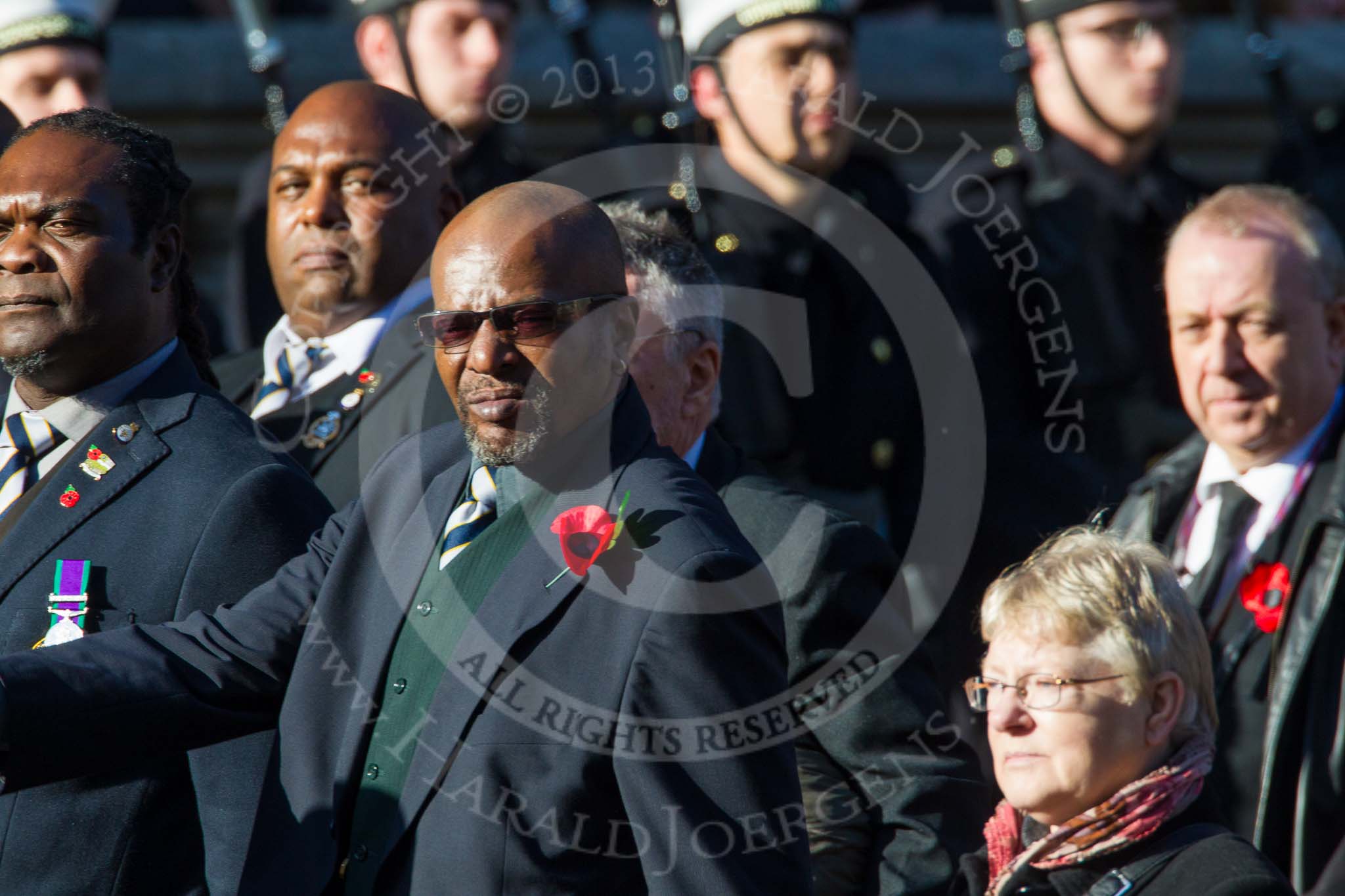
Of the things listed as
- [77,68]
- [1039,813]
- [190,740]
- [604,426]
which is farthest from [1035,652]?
[77,68]

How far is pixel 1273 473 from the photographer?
14.4 feet

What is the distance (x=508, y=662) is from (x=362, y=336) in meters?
1.64

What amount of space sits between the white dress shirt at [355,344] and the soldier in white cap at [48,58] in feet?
5.30

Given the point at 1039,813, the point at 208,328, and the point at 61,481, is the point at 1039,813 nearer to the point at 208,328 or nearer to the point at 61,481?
the point at 61,481

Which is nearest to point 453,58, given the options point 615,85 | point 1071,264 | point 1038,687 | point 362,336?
point 615,85

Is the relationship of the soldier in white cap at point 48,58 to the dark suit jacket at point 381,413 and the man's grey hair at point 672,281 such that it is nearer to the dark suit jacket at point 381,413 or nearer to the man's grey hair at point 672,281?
the dark suit jacket at point 381,413

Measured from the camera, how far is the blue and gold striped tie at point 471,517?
301 cm

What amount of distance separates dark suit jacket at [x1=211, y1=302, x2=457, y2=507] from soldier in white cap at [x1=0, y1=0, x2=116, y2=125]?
1.76 meters

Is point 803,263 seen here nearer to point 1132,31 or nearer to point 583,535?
point 1132,31

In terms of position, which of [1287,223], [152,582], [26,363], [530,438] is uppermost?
[1287,223]

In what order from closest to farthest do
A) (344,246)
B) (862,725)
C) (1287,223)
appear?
(862,725) → (344,246) → (1287,223)

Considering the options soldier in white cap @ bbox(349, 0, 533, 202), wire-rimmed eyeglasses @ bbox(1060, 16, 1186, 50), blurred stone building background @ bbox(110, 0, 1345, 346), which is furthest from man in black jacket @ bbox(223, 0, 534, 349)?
wire-rimmed eyeglasses @ bbox(1060, 16, 1186, 50)

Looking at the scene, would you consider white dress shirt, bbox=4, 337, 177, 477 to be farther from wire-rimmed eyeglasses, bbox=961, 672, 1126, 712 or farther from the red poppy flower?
wire-rimmed eyeglasses, bbox=961, 672, 1126, 712

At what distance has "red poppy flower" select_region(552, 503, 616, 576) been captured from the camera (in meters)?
2.79
